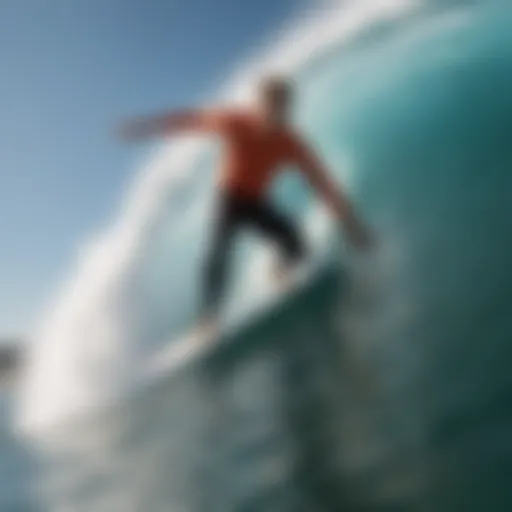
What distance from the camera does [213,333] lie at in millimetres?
1619

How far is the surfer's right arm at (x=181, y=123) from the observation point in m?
1.60

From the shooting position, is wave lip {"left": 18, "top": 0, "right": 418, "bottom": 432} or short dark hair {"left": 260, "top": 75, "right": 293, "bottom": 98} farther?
wave lip {"left": 18, "top": 0, "right": 418, "bottom": 432}

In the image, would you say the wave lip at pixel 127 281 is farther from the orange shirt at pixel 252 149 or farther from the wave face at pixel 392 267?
the orange shirt at pixel 252 149

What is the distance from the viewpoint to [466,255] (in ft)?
4.62

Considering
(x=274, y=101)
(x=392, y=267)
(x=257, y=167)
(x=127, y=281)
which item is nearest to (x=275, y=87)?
(x=274, y=101)

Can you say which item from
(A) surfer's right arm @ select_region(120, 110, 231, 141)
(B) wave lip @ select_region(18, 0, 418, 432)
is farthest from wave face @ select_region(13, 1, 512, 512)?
(A) surfer's right arm @ select_region(120, 110, 231, 141)

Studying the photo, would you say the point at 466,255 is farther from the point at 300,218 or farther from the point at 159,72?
the point at 159,72

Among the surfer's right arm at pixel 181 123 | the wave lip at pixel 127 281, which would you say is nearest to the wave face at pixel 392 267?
the wave lip at pixel 127 281

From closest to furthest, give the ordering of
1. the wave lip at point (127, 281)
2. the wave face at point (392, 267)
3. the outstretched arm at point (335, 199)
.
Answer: the wave face at point (392, 267)
the outstretched arm at point (335, 199)
the wave lip at point (127, 281)

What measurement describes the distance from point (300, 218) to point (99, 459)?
54 cm

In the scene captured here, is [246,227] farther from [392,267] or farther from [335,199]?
[392,267]

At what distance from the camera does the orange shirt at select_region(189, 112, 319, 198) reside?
62.7 inches

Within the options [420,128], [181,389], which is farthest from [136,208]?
[420,128]

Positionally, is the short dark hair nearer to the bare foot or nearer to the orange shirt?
the orange shirt
